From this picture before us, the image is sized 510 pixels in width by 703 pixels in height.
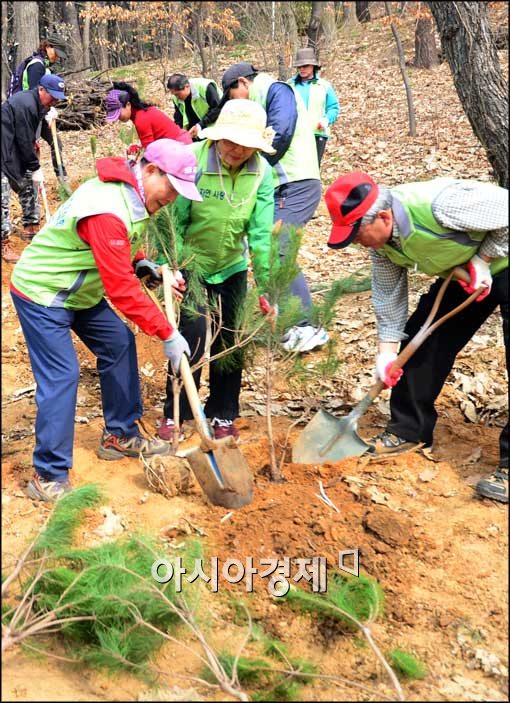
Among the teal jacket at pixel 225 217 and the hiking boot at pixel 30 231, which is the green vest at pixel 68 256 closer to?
the teal jacket at pixel 225 217

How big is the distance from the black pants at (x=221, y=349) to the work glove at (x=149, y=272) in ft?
0.93

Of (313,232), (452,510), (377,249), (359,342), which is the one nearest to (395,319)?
(377,249)

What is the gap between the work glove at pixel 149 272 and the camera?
3.82m

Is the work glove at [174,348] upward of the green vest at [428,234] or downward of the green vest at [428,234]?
downward

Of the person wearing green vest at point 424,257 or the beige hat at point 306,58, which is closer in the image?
the person wearing green vest at point 424,257

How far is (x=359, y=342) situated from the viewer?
5535 millimetres

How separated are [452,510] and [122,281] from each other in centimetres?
179

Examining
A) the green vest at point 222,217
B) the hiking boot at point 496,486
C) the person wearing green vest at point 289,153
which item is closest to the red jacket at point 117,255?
the green vest at point 222,217

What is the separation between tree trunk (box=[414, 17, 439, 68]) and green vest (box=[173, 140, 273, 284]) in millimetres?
12346

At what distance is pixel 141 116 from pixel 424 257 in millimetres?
4125

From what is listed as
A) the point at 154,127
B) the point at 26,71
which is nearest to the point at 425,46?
the point at 26,71

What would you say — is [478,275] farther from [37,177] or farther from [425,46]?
[425,46]

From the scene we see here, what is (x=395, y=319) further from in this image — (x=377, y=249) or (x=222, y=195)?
(x=222, y=195)

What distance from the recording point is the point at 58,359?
348 cm
